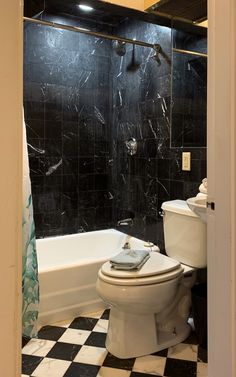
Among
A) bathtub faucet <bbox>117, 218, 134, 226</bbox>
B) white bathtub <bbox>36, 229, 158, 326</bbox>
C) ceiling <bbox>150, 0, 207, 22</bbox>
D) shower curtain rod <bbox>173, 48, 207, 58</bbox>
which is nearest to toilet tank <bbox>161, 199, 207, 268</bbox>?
white bathtub <bbox>36, 229, 158, 326</bbox>

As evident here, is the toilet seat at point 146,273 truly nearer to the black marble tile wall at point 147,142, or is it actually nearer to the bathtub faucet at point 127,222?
the black marble tile wall at point 147,142

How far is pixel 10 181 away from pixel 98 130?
249 cm

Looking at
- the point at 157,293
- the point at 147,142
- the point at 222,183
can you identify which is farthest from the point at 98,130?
the point at 222,183

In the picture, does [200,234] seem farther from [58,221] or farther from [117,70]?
[117,70]

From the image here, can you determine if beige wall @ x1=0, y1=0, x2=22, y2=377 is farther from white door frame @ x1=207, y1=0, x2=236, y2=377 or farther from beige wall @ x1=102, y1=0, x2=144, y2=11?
beige wall @ x1=102, y1=0, x2=144, y2=11

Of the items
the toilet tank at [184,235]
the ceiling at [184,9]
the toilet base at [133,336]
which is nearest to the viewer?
the toilet base at [133,336]

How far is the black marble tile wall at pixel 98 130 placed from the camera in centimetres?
251

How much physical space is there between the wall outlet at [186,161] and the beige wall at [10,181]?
175 cm

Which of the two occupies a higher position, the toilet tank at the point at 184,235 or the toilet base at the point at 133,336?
the toilet tank at the point at 184,235

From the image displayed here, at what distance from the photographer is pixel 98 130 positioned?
119 inches

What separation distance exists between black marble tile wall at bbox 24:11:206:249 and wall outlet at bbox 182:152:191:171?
0.06 meters

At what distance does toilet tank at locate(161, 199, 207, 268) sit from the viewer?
1948 mm

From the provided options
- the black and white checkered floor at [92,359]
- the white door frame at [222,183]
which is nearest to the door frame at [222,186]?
the white door frame at [222,183]

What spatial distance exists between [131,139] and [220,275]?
1817 millimetres
